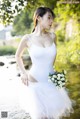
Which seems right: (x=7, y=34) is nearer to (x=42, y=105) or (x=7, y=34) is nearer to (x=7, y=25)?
(x=7, y=25)

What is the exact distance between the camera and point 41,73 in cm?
258

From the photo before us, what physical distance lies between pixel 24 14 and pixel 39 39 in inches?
188

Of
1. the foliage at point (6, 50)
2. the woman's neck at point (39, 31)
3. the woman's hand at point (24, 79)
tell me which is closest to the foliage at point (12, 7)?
the foliage at point (6, 50)

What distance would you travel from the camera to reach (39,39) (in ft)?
8.39

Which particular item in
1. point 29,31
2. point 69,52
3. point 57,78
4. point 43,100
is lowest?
point 69,52

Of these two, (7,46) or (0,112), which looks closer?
(0,112)

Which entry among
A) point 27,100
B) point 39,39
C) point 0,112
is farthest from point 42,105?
point 0,112

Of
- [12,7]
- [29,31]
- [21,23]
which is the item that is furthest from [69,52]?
[12,7]

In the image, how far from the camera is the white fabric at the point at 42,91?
2.53 meters

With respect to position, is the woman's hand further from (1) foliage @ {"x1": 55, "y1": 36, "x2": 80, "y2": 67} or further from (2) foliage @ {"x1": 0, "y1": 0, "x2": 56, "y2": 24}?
(1) foliage @ {"x1": 55, "y1": 36, "x2": 80, "y2": 67}

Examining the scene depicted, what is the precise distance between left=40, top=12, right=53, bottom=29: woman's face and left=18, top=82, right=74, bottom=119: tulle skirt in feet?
1.41

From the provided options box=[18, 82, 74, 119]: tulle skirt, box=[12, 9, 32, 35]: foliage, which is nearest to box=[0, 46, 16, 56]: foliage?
box=[12, 9, 32, 35]: foliage

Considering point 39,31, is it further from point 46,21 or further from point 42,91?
point 42,91

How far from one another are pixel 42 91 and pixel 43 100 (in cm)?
7
